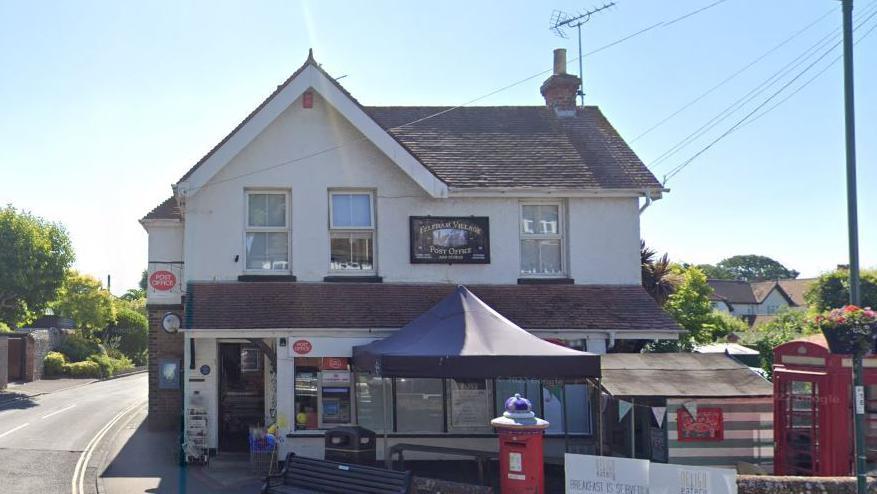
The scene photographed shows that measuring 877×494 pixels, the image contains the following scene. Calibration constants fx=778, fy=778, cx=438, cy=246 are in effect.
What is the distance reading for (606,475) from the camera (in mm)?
8414

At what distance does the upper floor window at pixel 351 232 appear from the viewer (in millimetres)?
14531

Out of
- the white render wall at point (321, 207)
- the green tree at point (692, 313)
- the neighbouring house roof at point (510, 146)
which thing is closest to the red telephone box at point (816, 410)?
the white render wall at point (321, 207)

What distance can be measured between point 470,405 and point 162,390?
26.2 feet

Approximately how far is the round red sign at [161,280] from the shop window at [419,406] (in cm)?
499

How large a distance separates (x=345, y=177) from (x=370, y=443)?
524cm

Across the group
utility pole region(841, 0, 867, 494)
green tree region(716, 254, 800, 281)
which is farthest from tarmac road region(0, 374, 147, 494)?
green tree region(716, 254, 800, 281)

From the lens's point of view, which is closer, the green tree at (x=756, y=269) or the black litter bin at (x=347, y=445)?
the black litter bin at (x=347, y=445)

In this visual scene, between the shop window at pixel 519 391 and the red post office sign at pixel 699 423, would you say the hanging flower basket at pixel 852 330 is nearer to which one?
the red post office sign at pixel 699 423

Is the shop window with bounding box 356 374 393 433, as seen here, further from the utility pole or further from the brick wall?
the utility pole

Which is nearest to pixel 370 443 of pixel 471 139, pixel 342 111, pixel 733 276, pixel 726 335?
pixel 342 111

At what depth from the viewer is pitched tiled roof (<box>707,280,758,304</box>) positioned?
8856cm

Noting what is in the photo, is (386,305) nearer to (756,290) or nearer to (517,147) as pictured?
(517,147)

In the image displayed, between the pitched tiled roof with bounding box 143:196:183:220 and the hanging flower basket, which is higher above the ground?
the pitched tiled roof with bounding box 143:196:183:220

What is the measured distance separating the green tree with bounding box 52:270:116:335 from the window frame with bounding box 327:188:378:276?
3190 cm
